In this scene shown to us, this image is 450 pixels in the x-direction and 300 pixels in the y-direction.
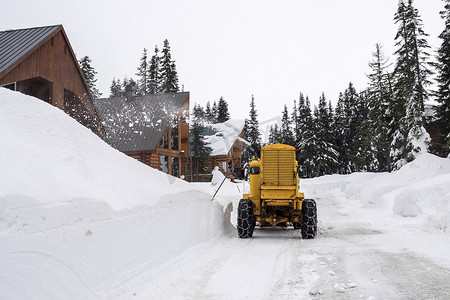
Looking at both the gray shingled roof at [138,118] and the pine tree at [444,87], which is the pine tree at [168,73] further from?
the pine tree at [444,87]

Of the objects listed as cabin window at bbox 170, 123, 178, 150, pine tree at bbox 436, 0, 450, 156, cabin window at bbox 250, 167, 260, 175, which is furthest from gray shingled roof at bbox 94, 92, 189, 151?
pine tree at bbox 436, 0, 450, 156

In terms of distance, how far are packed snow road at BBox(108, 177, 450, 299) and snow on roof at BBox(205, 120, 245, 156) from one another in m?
31.1

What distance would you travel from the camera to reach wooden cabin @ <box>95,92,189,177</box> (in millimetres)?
24469

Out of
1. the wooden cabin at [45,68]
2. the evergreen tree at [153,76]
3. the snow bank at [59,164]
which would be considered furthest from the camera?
the evergreen tree at [153,76]

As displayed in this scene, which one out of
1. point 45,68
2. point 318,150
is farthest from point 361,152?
point 45,68

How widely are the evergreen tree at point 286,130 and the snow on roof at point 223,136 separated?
64.4 feet

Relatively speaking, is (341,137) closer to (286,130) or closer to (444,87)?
(286,130)

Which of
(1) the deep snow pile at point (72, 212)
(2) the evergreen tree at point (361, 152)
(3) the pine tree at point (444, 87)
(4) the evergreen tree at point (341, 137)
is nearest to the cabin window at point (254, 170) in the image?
(1) the deep snow pile at point (72, 212)

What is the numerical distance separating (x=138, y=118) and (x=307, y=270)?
23307 mm

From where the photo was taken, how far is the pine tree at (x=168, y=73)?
43.8 meters

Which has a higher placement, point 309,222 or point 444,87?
point 444,87

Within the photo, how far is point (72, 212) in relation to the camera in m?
4.28

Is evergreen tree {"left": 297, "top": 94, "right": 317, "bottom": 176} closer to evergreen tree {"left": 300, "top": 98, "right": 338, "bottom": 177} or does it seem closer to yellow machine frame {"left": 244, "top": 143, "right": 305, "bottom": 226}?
evergreen tree {"left": 300, "top": 98, "right": 338, "bottom": 177}

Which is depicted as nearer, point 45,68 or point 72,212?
point 72,212
